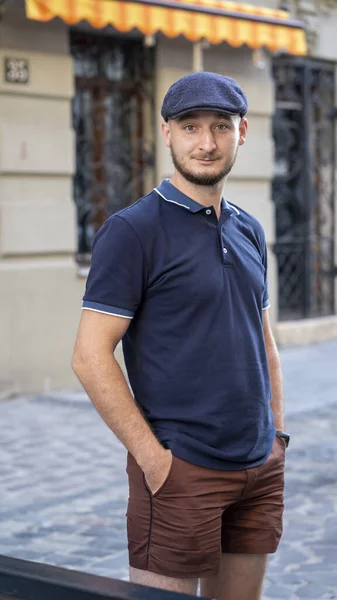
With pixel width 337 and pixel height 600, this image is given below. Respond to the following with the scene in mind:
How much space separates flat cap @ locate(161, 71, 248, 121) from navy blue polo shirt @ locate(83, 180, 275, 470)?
217 mm

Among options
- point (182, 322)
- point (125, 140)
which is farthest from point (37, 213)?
point (182, 322)

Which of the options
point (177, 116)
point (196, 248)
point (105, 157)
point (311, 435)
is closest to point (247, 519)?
point (196, 248)

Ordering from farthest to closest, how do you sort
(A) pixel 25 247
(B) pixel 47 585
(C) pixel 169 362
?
(A) pixel 25 247
(C) pixel 169 362
(B) pixel 47 585

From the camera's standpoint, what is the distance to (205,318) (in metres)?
2.64

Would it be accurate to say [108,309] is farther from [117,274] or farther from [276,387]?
[276,387]

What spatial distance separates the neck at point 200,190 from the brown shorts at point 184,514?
636 mm

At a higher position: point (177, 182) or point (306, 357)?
point (177, 182)

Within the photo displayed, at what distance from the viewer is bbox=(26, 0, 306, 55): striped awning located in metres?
8.53

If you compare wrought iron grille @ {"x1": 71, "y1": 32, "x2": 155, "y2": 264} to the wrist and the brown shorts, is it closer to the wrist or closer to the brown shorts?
the brown shorts

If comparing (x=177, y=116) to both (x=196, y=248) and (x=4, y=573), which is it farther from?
(x=4, y=573)

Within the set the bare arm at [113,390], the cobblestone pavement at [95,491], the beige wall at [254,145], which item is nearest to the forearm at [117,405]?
the bare arm at [113,390]

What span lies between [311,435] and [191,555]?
5.21 m

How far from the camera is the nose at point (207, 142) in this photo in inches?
104

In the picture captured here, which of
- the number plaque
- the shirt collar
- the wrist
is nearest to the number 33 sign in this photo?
the number plaque
